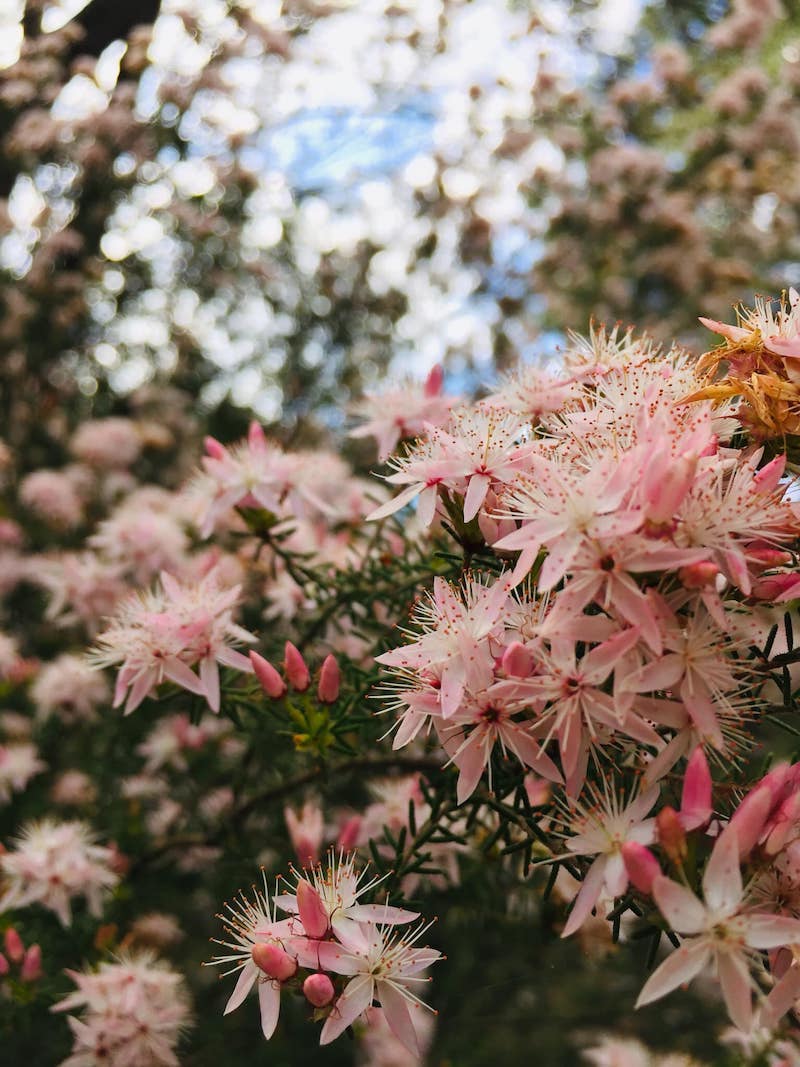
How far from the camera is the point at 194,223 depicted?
4508mm

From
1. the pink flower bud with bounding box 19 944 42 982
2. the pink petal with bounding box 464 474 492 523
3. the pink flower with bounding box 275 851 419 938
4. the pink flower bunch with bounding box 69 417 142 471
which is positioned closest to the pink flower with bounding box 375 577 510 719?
the pink petal with bounding box 464 474 492 523

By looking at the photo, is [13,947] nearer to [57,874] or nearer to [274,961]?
[57,874]

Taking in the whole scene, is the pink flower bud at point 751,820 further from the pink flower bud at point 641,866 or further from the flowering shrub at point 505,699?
the pink flower bud at point 641,866

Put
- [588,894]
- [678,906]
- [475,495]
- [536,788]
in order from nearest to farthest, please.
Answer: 1. [678,906]
2. [588,894]
3. [475,495]
4. [536,788]

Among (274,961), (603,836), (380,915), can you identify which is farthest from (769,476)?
(274,961)

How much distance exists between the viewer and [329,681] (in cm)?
163

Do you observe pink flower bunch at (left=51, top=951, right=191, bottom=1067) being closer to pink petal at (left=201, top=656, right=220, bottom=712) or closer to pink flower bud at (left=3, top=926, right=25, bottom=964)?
pink flower bud at (left=3, top=926, right=25, bottom=964)

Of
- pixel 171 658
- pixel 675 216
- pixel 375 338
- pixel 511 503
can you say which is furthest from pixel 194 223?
pixel 511 503

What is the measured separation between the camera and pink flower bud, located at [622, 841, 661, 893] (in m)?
1.01

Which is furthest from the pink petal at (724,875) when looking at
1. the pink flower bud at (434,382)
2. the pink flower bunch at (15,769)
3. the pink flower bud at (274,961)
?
the pink flower bunch at (15,769)

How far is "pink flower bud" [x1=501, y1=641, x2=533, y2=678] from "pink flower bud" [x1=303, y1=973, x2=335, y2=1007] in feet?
1.52

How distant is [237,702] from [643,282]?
5.13 metres

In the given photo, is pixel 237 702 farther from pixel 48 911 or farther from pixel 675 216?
pixel 675 216

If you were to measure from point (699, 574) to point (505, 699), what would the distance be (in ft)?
0.97
